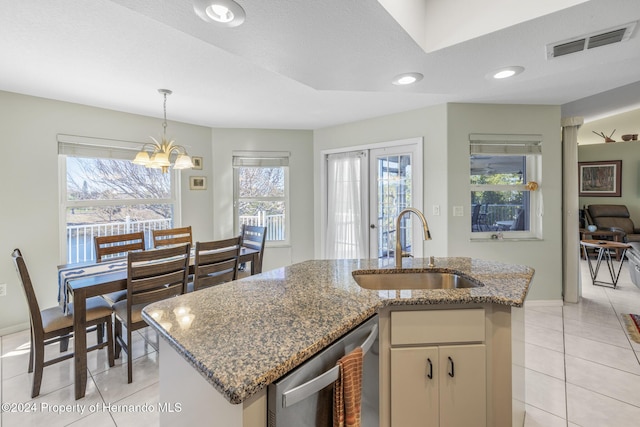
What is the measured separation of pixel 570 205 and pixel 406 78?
2.85 meters

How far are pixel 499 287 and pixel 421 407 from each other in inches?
26.1

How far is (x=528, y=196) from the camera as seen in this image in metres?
3.61

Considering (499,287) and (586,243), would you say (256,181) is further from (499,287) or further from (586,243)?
(586,243)

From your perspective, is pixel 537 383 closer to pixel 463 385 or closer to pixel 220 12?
pixel 463 385

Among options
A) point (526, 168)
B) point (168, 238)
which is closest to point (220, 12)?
point (168, 238)

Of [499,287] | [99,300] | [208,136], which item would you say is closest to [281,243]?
[208,136]

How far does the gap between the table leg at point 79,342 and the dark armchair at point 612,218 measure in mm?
8068

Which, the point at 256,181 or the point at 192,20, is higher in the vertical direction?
the point at 192,20

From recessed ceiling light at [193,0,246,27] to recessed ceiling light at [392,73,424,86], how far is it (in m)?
1.13

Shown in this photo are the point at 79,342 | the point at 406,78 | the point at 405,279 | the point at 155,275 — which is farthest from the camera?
the point at 155,275

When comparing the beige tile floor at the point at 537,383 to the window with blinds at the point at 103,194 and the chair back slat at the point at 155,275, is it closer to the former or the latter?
the chair back slat at the point at 155,275

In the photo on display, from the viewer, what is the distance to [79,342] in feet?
6.53

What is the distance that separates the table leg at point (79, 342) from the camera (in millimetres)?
1977

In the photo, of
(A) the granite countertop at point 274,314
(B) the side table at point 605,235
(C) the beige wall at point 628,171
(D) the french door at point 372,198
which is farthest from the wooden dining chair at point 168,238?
(C) the beige wall at point 628,171
